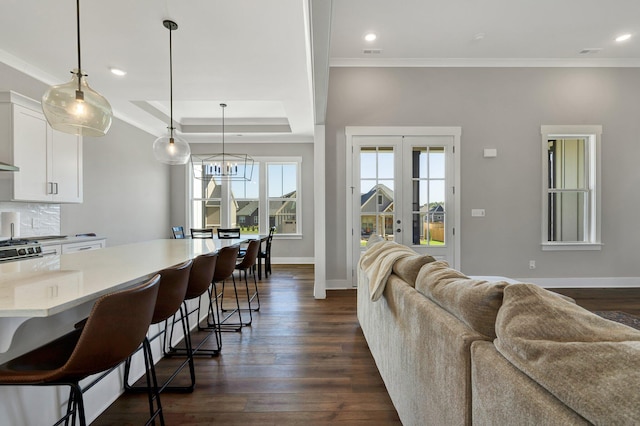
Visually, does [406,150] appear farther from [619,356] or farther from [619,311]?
[619,356]

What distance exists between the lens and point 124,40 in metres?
2.81

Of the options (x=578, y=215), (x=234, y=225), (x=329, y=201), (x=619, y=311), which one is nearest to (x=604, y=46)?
(x=578, y=215)

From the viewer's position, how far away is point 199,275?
A: 202cm

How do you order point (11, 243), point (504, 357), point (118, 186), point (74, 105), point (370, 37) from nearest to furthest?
point (504, 357) → point (74, 105) → point (11, 243) → point (370, 37) → point (118, 186)

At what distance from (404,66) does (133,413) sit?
4889mm

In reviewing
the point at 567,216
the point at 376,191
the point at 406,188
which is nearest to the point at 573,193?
the point at 567,216

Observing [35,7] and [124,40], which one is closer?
[35,7]

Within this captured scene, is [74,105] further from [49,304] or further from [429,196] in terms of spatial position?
[429,196]

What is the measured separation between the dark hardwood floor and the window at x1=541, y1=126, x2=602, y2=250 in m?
1.49

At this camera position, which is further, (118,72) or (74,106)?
(118,72)

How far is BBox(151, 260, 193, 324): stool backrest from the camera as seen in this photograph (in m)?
1.51

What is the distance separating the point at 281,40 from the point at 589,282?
17.8 feet

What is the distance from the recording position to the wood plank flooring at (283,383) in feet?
5.54

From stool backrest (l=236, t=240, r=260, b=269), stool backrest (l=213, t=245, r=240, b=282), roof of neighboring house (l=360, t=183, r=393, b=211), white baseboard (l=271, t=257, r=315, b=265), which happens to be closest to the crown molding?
roof of neighboring house (l=360, t=183, r=393, b=211)
